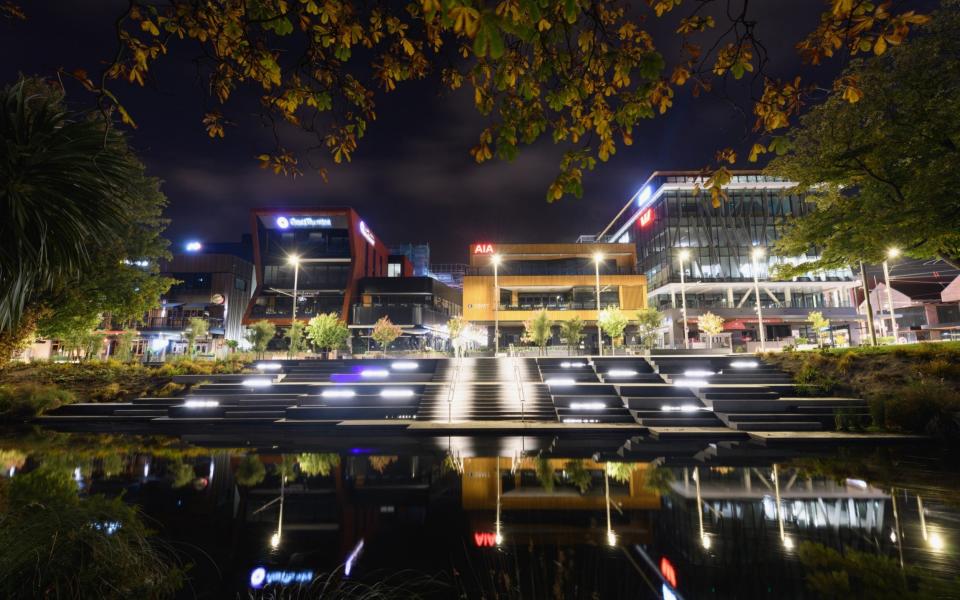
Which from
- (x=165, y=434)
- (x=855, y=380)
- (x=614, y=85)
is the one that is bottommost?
(x=165, y=434)

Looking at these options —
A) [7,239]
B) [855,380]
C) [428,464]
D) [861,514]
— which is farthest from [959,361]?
[7,239]

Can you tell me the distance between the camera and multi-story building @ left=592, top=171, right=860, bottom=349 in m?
53.1

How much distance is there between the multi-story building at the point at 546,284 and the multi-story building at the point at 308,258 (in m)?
16.5

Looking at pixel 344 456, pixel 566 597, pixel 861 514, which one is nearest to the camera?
pixel 566 597

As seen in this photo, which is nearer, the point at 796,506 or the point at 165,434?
the point at 796,506

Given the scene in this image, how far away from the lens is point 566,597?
3479mm

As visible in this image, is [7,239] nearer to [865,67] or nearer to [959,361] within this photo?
[865,67]

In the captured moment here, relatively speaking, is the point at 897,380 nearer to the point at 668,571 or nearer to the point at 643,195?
the point at 668,571

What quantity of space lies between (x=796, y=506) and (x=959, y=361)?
555 inches

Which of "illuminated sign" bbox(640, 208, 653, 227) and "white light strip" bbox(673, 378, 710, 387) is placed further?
"illuminated sign" bbox(640, 208, 653, 227)

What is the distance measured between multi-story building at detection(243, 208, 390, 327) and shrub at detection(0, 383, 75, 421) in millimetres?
35063

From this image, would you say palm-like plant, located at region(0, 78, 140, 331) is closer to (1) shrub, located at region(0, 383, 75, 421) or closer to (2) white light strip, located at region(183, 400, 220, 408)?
(2) white light strip, located at region(183, 400, 220, 408)

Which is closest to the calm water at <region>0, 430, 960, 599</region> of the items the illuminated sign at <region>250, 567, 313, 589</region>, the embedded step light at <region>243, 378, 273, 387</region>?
the illuminated sign at <region>250, 567, 313, 589</region>

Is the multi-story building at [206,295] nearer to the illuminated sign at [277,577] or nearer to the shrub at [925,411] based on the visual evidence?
the illuminated sign at [277,577]
